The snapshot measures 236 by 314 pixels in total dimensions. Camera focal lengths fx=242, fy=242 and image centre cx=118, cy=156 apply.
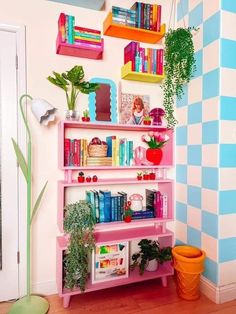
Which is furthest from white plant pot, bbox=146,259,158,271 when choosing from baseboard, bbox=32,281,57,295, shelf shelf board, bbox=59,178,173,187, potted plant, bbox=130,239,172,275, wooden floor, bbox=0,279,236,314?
baseboard, bbox=32,281,57,295

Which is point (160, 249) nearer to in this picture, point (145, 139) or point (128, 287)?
point (128, 287)

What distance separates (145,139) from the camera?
7.16 feet

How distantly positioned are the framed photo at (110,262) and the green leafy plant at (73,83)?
1.15 meters

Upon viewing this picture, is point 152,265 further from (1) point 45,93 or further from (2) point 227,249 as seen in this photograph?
(1) point 45,93

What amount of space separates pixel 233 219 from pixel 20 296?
179 cm

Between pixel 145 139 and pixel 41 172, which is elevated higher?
pixel 145 139

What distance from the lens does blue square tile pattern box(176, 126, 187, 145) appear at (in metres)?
2.25

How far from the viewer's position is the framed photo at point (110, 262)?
6.23ft

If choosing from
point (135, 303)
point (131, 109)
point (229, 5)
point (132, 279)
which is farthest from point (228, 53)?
point (135, 303)

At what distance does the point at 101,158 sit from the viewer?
1953mm

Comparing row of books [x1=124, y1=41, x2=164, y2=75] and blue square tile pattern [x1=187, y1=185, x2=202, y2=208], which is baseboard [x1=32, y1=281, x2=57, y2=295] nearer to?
blue square tile pattern [x1=187, y1=185, x2=202, y2=208]

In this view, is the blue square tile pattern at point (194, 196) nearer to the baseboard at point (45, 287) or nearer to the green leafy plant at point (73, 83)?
the green leafy plant at point (73, 83)

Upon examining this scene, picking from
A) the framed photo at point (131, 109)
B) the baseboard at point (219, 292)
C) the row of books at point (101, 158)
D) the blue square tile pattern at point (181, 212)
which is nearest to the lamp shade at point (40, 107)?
the row of books at point (101, 158)

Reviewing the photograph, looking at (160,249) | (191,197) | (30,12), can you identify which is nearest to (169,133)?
(191,197)
